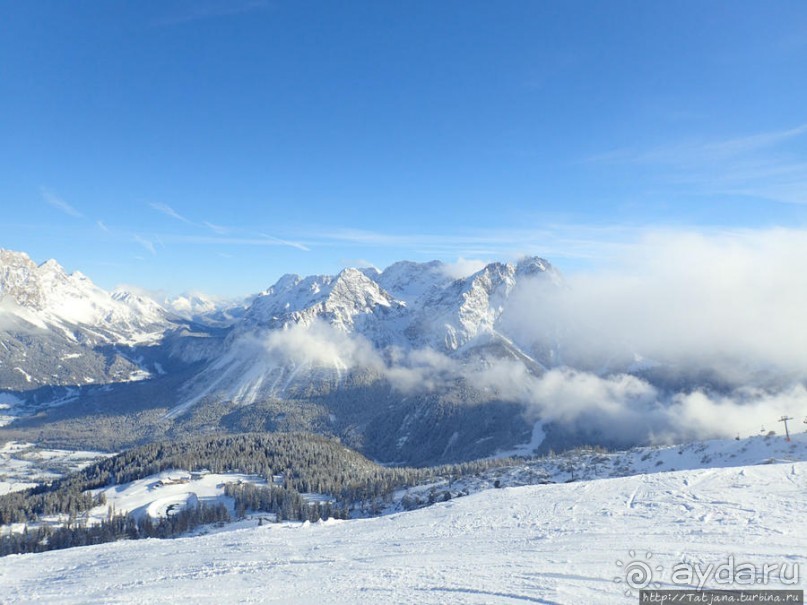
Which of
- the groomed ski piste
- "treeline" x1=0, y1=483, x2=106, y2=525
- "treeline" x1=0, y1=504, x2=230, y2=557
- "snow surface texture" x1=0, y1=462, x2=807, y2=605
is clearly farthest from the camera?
"treeline" x1=0, y1=483, x2=106, y2=525

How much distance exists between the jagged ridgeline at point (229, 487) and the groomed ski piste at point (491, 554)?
2293 inches

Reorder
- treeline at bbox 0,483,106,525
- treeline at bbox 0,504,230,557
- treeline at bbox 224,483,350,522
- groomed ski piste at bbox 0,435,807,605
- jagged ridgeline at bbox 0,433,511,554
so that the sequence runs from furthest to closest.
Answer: treeline at bbox 0,483,106,525, treeline at bbox 224,483,350,522, jagged ridgeline at bbox 0,433,511,554, treeline at bbox 0,504,230,557, groomed ski piste at bbox 0,435,807,605

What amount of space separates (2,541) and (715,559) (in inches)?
4399

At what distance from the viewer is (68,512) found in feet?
344

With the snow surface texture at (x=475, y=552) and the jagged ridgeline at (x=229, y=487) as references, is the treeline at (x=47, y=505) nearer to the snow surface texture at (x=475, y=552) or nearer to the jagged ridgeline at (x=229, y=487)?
the jagged ridgeline at (x=229, y=487)

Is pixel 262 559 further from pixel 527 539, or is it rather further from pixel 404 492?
pixel 404 492

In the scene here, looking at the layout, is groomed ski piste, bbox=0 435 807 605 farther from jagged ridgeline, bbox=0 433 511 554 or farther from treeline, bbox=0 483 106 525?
treeline, bbox=0 483 106 525

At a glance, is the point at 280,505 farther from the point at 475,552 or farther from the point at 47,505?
the point at 475,552

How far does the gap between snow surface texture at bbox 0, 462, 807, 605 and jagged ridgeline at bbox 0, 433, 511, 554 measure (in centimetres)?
5873

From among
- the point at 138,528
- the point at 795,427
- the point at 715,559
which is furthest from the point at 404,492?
the point at 795,427

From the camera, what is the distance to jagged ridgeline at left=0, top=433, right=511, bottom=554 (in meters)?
87.8

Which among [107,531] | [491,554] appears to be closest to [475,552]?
[491,554]

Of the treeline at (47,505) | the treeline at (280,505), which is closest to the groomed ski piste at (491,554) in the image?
the treeline at (280,505)

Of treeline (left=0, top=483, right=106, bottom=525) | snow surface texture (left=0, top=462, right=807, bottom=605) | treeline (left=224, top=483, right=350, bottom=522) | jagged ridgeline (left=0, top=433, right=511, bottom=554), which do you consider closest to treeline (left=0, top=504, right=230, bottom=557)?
jagged ridgeline (left=0, top=433, right=511, bottom=554)
